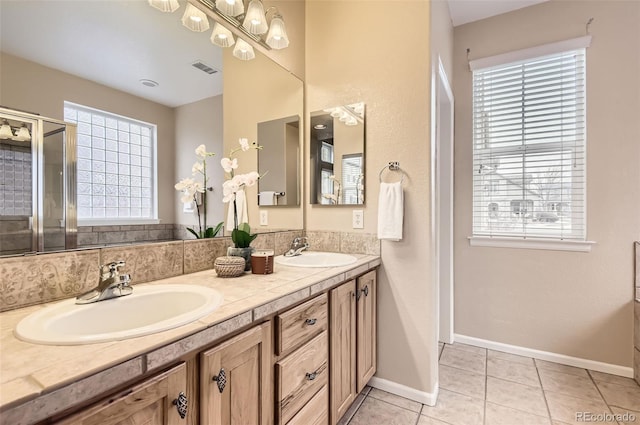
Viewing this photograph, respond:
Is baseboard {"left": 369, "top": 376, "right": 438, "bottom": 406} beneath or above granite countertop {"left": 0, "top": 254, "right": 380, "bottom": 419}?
beneath

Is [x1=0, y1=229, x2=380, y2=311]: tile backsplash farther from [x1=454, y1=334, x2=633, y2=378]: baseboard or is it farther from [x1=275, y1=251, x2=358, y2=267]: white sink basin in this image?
[x1=454, y1=334, x2=633, y2=378]: baseboard

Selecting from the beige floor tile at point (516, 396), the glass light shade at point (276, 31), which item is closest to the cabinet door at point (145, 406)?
→ the glass light shade at point (276, 31)

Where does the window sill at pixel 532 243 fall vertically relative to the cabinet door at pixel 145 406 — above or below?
above

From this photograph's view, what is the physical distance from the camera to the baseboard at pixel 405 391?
1.78m

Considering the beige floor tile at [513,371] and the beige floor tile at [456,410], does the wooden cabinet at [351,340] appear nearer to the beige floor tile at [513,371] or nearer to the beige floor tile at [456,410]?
the beige floor tile at [456,410]

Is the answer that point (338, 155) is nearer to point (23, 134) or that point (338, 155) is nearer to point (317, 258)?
point (317, 258)

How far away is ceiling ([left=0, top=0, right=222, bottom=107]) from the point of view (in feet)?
3.02

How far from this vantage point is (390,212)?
1780 mm

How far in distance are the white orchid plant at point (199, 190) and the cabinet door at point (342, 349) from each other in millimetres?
690

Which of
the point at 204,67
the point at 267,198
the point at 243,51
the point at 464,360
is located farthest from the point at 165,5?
the point at 464,360

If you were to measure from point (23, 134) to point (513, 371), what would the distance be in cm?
296

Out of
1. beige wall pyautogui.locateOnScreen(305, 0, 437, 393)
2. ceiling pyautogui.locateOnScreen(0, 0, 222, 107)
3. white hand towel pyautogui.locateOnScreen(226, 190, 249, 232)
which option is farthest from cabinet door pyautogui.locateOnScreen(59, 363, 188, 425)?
beige wall pyautogui.locateOnScreen(305, 0, 437, 393)

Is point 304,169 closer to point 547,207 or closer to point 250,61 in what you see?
point 250,61
